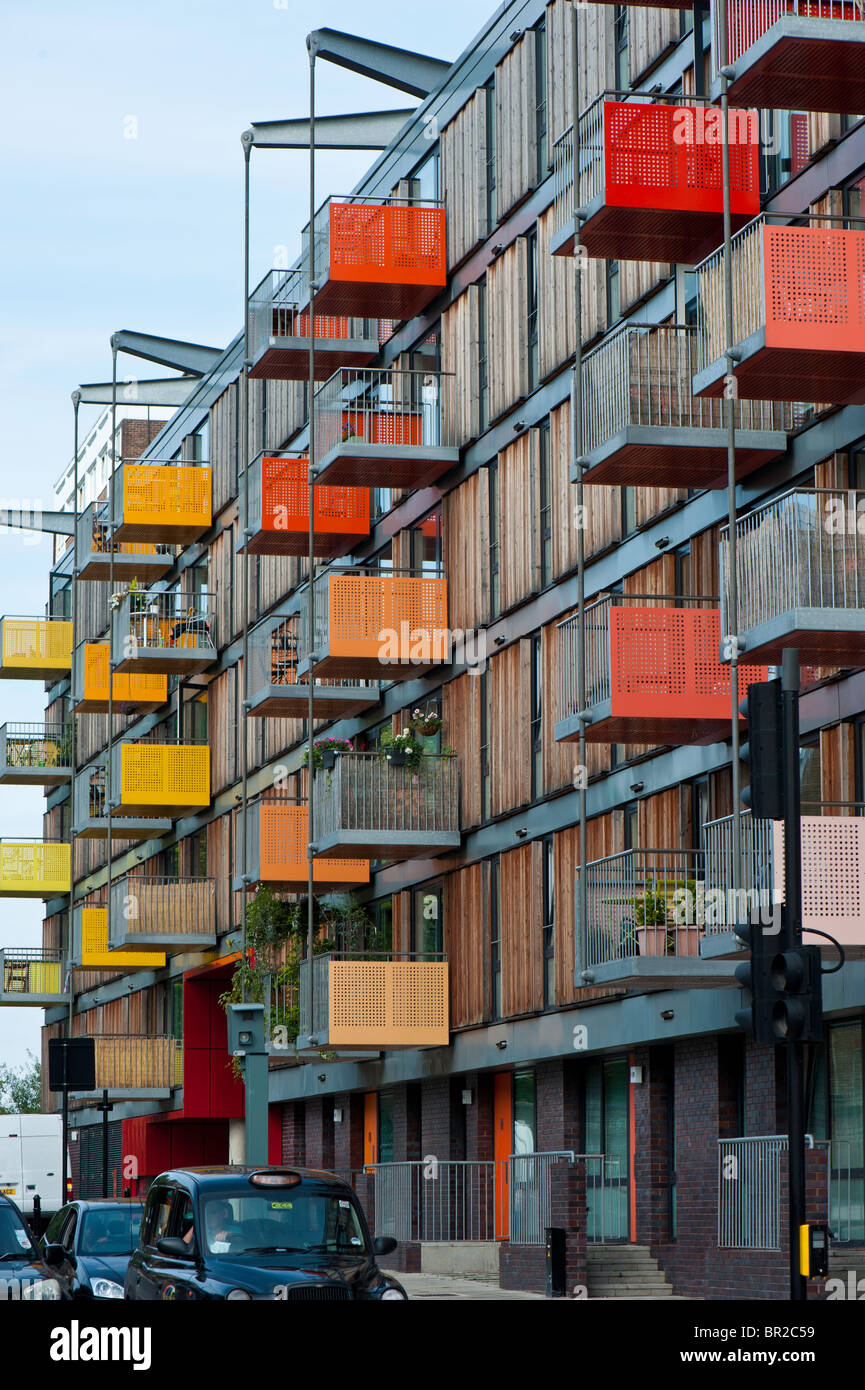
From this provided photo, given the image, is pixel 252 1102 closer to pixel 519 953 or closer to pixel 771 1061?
pixel 519 953

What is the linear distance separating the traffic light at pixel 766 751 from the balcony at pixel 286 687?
23.5 m

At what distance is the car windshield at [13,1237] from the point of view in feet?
49.6

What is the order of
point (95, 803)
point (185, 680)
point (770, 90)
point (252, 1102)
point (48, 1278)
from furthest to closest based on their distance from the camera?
point (95, 803) → point (185, 680) → point (252, 1102) → point (770, 90) → point (48, 1278)

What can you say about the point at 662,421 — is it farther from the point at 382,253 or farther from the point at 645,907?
the point at 382,253

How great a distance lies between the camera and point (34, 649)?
63.8 metres

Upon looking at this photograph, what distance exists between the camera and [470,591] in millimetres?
33219

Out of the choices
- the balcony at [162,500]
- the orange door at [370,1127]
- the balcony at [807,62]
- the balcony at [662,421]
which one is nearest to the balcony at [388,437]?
the balcony at [662,421]

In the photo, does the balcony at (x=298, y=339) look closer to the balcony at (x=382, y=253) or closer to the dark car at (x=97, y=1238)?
the balcony at (x=382, y=253)

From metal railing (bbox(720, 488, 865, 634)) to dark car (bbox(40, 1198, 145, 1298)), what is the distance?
8.00 m

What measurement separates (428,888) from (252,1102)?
8583 mm

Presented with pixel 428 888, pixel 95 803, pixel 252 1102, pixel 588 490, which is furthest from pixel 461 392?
pixel 95 803

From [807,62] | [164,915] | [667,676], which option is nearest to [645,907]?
[667,676]

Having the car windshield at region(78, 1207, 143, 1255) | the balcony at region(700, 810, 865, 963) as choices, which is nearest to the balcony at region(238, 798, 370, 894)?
the car windshield at region(78, 1207, 143, 1255)

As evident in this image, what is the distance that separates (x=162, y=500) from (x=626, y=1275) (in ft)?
93.3
